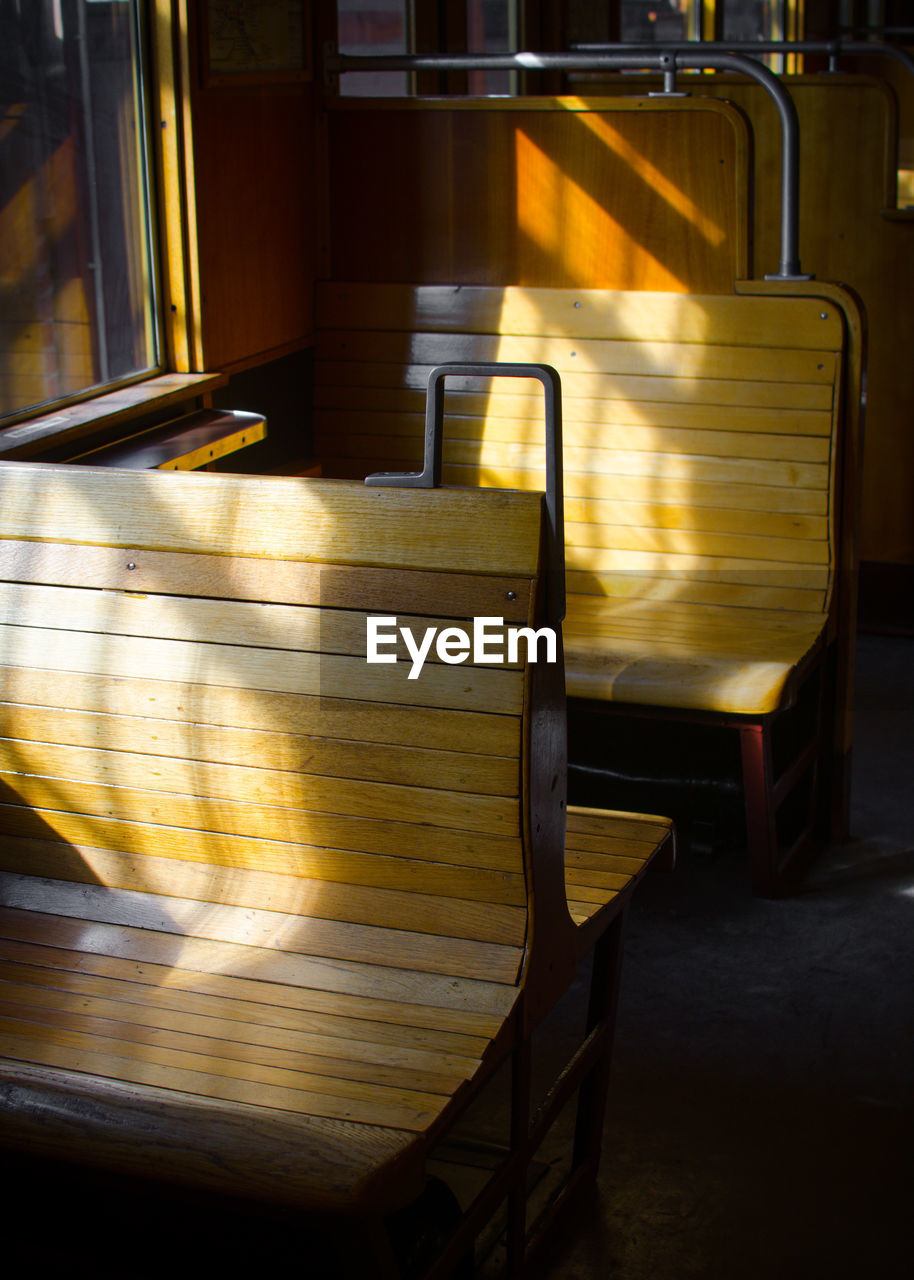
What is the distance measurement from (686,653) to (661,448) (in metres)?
0.55

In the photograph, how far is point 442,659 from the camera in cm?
173

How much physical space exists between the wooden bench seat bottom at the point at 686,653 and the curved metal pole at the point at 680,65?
799mm

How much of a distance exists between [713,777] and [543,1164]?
119 centimetres

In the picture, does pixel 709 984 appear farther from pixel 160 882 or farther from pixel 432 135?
pixel 432 135

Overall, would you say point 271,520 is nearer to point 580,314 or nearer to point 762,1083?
point 762,1083

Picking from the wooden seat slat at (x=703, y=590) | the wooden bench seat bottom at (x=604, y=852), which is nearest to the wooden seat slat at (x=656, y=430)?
the wooden seat slat at (x=703, y=590)

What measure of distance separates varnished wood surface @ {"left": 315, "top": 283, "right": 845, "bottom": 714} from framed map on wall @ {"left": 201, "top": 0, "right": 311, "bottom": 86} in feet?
1.93

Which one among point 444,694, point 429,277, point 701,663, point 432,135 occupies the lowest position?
point 701,663

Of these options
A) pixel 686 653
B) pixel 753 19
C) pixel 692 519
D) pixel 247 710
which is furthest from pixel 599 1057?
pixel 753 19

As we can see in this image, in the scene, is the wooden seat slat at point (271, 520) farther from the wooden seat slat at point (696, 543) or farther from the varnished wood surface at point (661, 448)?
the wooden seat slat at point (696, 543)

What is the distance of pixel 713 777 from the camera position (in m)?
3.25

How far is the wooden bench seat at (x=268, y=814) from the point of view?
1.65m

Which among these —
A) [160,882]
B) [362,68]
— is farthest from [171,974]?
[362,68]

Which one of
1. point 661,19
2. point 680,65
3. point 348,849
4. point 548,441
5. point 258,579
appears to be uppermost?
point 661,19
